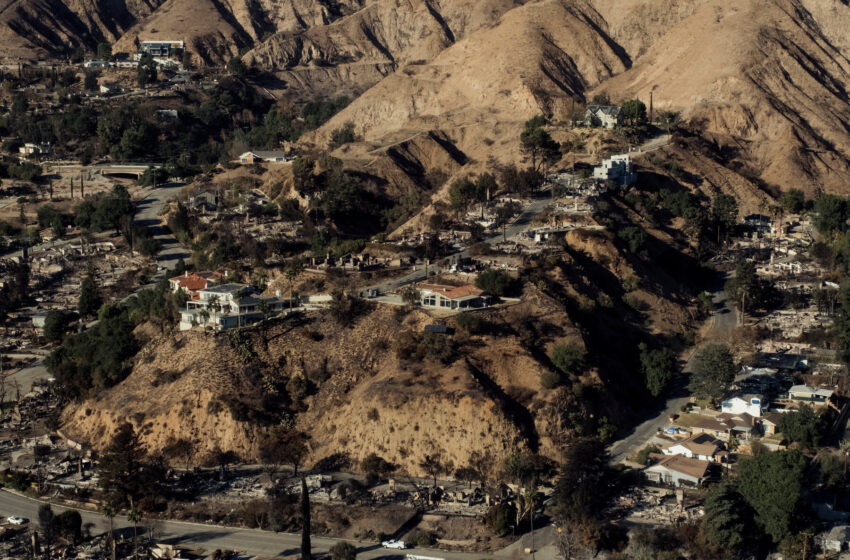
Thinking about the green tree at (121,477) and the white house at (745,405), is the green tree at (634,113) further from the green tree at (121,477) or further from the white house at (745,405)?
the green tree at (121,477)

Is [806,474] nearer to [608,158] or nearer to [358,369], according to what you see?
[358,369]

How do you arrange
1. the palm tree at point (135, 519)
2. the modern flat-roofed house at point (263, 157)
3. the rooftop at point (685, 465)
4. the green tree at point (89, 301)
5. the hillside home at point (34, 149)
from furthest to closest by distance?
the hillside home at point (34, 149)
the modern flat-roofed house at point (263, 157)
the green tree at point (89, 301)
the rooftop at point (685, 465)
the palm tree at point (135, 519)

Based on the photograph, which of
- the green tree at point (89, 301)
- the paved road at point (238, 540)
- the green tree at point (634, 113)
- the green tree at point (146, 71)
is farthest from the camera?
the green tree at point (146, 71)

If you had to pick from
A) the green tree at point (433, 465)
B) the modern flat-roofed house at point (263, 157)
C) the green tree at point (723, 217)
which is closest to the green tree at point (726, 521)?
the green tree at point (433, 465)

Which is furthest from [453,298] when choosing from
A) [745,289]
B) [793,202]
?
[793,202]

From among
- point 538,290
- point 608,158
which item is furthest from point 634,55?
point 538,290

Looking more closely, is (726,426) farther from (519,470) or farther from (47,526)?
→ (47,526)

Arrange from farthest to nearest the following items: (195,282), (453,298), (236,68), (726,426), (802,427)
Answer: (236,68)
(195,282)
(453,298)
(726,426)
(802,427)
